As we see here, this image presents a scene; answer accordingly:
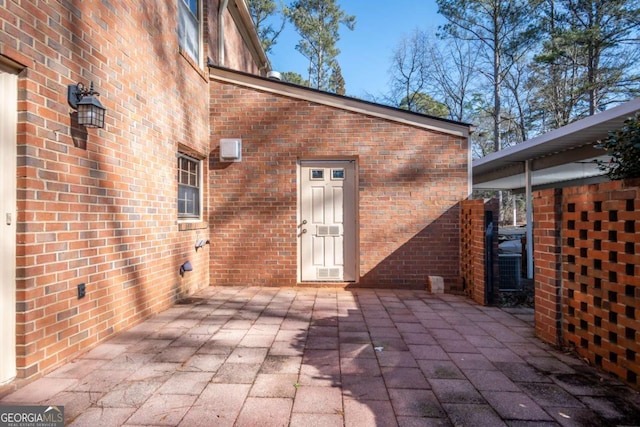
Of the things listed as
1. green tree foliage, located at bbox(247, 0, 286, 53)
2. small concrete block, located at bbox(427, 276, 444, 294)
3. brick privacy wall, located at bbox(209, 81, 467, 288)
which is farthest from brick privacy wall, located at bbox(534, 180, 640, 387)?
green tree foliage, located at bbox(247, 0, 286, 53)

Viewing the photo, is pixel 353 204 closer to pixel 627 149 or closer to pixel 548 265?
pixel 548 265

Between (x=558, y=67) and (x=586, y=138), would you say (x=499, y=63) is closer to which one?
(x=558, y=67)

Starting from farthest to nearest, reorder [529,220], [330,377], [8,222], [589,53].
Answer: [589,53] → [529,220] → [330,377] → [8,222]

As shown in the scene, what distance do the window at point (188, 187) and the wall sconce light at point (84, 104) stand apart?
6.44 feet

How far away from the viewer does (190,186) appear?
5.05 m

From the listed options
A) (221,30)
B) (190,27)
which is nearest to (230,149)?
(190,27)

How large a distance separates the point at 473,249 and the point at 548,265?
Result: 63.7 inches

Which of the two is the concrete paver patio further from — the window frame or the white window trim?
the white window trim

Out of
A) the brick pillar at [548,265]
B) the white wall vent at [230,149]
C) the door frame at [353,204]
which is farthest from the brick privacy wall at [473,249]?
the white wall vent at [230,149]

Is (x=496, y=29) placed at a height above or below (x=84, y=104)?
above

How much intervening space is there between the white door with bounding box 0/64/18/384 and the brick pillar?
444cm

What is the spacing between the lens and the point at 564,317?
293 cm

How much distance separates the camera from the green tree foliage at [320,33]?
16672 mm

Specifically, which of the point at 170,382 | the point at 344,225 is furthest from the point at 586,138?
the point at 170,382
